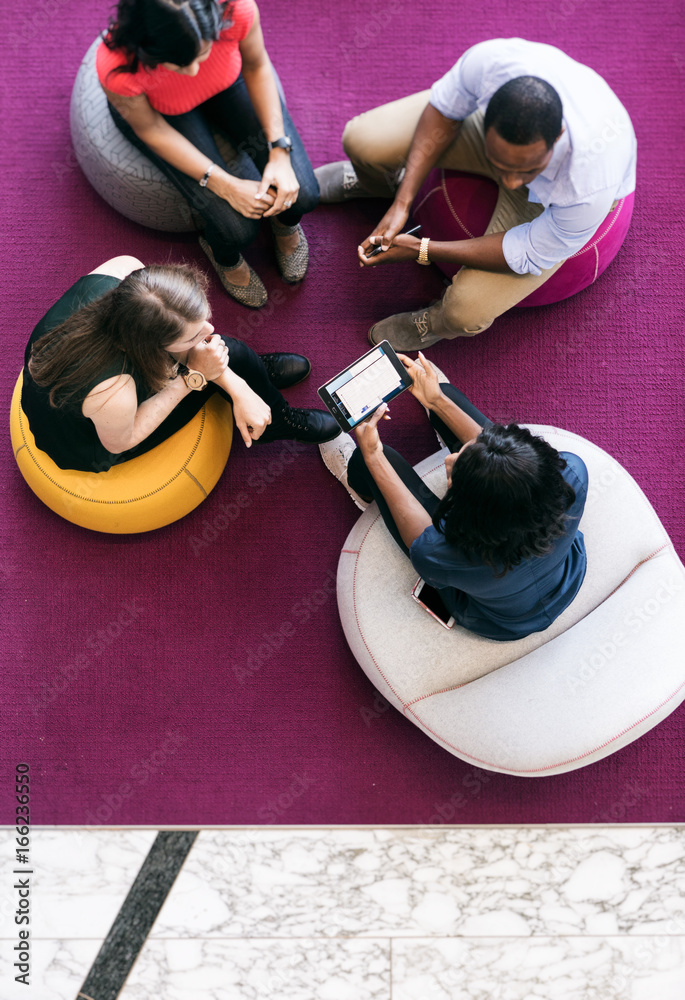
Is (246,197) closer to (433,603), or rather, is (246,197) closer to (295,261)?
(295,261)

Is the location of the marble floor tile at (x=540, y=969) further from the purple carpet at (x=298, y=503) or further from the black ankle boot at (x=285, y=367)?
the black ankle boot at (x=285, y=367)

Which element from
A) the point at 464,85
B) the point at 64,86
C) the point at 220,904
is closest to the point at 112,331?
the point at 464,85

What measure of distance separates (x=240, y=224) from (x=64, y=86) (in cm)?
102

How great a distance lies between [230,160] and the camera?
244 cm

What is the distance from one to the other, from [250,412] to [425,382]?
1.74 feet

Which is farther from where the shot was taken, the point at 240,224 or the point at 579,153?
the point at 240,224

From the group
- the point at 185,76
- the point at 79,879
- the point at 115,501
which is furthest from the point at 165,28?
the point at 79,879

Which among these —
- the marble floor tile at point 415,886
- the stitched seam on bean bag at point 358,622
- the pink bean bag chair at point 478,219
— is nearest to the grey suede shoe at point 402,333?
the pink bean bag chair at point 478,219

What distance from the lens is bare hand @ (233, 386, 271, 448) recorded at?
2.18 m

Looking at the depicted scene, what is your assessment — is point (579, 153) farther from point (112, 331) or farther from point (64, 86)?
point (64, 86)

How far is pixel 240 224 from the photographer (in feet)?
7.80

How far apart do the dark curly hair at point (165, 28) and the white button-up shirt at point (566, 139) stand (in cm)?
71

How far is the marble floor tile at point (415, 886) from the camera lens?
2.36 meters

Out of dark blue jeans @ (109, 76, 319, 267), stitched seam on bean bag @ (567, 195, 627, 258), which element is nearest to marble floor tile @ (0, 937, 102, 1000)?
dark blue jeans @ (109, 76, 319, 267)
